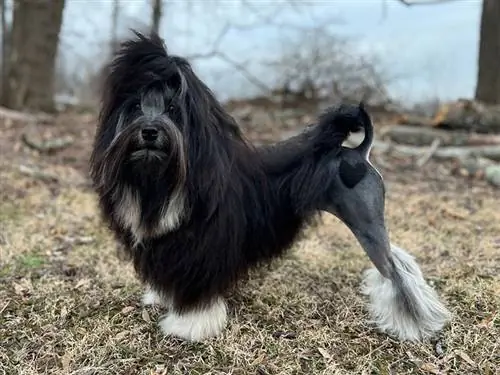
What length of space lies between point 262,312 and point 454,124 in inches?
244

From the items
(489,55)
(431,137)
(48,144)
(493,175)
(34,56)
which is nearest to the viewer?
(493,175)

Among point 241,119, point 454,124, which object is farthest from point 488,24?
point 241,119

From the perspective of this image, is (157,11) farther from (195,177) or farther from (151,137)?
(151,137)

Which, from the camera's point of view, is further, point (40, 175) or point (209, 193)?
point (40, 175)

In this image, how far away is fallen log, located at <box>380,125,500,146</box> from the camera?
27.4 feet

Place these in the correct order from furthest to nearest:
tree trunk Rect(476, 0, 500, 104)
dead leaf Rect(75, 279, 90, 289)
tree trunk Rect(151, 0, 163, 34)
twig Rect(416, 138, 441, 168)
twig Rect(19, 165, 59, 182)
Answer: tree trunk Rect(151, 0, 163, 34)
tree trunk Rect(476, 0, 500, 104)
twig Rect(416, 138, 441, 168)
twig Rect(19, 165, 59, 182)
dead leaf Rect(75, 279, 90, 289)

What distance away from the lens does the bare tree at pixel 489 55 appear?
32.2ft

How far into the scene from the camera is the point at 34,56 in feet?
33.6

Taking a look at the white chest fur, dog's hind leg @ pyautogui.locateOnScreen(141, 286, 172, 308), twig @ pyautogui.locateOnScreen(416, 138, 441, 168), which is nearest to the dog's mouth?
the white chest fur

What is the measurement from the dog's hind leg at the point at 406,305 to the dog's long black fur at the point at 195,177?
613 millimetres

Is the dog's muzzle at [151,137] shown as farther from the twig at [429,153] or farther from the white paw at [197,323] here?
the twig at [429,153]

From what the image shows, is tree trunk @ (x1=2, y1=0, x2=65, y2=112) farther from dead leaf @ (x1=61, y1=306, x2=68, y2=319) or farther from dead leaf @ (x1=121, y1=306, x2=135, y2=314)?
dead leaf @ (x1=121, y1=306, x2=135, y2=314)

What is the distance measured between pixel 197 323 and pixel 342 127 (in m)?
1.40

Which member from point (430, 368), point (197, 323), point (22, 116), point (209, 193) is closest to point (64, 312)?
point (197, 323)
